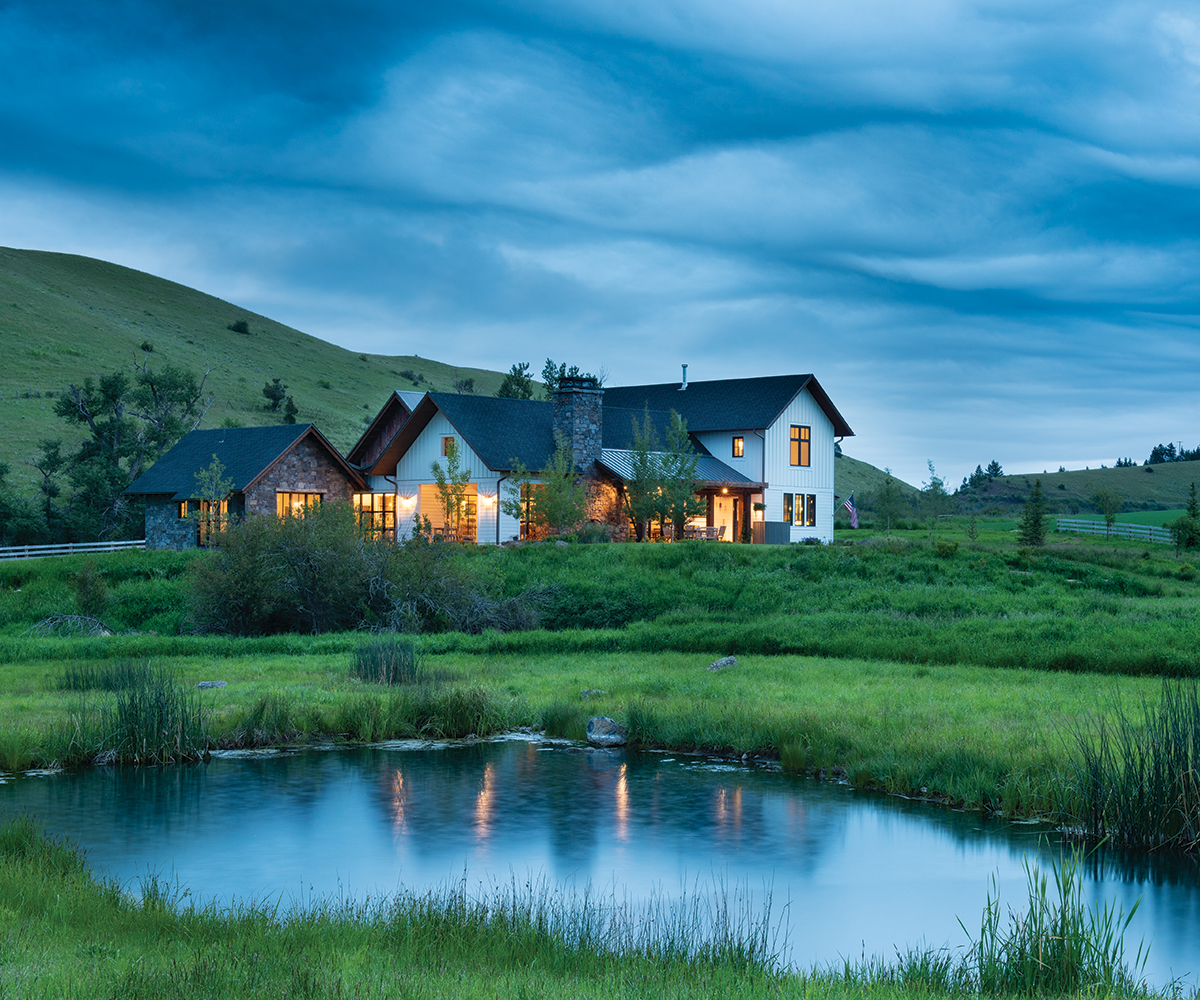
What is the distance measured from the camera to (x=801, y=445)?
4909cm

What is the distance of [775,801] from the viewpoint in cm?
1462

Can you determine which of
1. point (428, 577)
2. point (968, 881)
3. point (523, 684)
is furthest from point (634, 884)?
point (428, 577)

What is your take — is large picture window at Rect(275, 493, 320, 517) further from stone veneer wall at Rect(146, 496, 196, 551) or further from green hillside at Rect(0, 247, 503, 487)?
green hillside at Rect(0, 247, 503, 487)

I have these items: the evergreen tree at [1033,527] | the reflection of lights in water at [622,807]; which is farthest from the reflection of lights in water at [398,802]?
the evergreen tree at [1033,527]

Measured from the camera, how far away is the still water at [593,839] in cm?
1106

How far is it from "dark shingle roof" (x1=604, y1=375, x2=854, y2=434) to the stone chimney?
4974 mm

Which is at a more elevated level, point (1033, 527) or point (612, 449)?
point (612, 449)

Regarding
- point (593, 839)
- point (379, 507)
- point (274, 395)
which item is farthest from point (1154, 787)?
point (274, 395)

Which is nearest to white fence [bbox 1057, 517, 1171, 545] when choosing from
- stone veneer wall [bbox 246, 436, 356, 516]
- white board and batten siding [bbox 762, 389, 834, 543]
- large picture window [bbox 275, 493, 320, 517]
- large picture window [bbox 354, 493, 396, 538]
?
white board and batten siding [bbox 762, 389, 834, 543]

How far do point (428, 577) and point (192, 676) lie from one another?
31.9 ft

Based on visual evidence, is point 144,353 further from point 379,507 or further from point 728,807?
point 728,807

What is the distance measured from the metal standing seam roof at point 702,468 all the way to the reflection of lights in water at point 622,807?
2737 centimetres

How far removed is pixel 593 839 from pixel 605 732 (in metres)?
5.03

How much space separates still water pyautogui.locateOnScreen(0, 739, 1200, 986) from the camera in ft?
36.3
